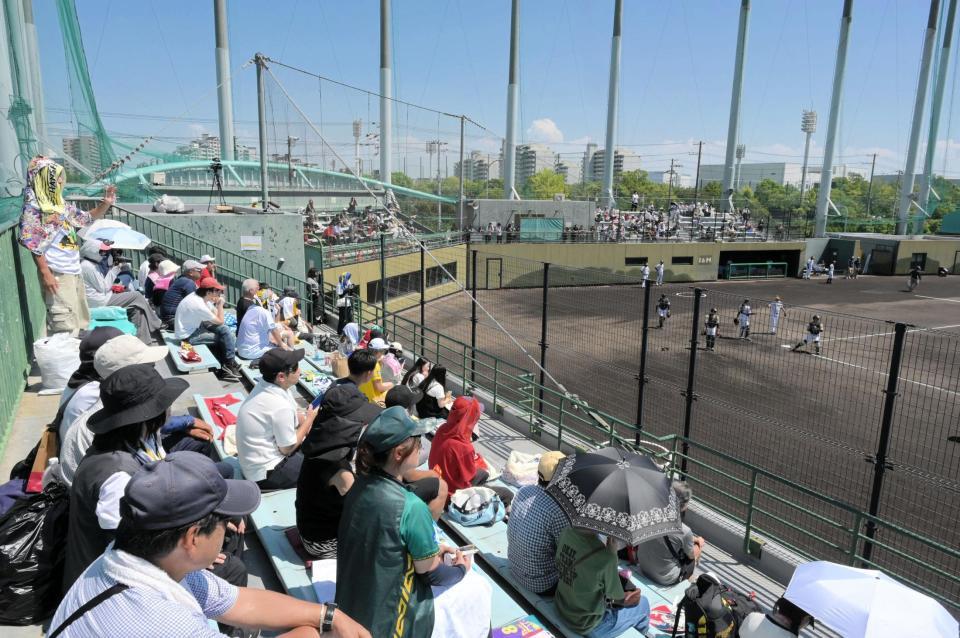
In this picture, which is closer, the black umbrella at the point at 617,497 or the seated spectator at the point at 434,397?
the black umbrella at the point at 617,497

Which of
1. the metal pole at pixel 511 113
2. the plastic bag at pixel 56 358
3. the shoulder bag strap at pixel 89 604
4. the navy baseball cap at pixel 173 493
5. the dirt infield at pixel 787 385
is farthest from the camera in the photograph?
the metal pole at pixel 511 113

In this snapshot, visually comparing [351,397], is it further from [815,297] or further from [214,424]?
[815,297]

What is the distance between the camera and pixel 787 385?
632 inches

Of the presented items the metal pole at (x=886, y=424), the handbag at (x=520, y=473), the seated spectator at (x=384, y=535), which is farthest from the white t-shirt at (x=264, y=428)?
the metal pole at (x=886, y=424)

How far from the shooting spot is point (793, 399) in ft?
49.4

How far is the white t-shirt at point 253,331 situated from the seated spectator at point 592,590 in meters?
6.48

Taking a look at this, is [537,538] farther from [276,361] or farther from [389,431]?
[276,361]

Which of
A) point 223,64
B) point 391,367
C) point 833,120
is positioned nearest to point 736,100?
point 833,120

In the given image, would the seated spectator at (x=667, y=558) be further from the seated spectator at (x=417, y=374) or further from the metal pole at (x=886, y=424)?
the seated spectator at (x=417, y=374)

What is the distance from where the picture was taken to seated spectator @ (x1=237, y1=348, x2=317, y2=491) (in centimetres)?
448

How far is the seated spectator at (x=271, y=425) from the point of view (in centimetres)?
448

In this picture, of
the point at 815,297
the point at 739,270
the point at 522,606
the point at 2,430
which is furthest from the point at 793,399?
the point at 739,270

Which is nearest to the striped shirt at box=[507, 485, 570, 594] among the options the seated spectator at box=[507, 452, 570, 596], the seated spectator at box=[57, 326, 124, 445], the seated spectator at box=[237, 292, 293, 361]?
the seated spectator at box=[507, 452, 570, 596]

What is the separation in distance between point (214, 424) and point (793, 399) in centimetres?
1399
